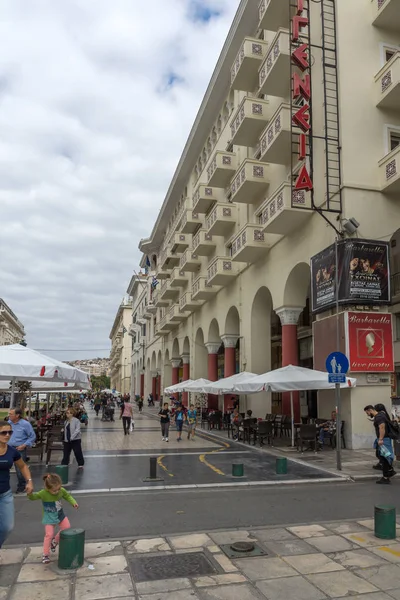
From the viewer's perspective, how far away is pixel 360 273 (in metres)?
16.8

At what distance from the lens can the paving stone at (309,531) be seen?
7.20 m

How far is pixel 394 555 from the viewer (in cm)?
632

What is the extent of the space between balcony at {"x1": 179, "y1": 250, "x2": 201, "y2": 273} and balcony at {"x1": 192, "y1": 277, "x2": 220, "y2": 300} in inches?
125

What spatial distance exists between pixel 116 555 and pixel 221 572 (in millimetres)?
1457

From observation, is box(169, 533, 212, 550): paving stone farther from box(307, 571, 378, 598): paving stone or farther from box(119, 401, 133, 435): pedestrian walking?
box(119, 401, 133, 435): pedestrian walking

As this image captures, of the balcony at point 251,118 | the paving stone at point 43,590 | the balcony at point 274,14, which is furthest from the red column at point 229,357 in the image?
the paving stone at point 43,590

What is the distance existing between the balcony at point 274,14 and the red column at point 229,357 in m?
16.8

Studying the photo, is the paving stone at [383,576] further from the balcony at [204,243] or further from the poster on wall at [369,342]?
the balcony at [204,243]

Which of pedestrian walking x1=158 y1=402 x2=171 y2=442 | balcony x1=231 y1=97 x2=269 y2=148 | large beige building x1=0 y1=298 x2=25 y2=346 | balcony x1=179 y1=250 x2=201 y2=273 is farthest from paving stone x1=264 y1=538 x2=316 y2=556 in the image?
large beige building x1=0 y1=298 x2=25 y2=346

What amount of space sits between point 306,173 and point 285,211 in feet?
5.88

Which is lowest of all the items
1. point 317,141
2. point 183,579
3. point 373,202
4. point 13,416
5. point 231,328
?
point 183,579

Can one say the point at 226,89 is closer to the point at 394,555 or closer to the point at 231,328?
the point at 231,328

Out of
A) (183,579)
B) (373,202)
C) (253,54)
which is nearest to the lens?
(183,579)

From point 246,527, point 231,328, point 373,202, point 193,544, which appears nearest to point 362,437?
point 373,202
